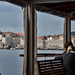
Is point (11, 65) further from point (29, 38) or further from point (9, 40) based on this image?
point (29, 38)

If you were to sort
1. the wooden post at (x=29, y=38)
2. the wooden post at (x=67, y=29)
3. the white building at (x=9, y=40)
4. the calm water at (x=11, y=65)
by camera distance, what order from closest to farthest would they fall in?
the wooden post at (x=29, y=38) → the wooden post at (x=67, y=29) → the calm water at (x=11, y=65) → the white building at (x=9, y=40)

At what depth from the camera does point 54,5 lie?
6324 mm

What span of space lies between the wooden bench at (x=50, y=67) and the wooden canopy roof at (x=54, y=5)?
1.91m

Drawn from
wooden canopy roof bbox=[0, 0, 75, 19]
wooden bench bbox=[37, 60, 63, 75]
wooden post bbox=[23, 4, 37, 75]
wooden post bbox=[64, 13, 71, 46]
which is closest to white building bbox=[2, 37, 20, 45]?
wooden post bbox=[64, 13, 71, 46]

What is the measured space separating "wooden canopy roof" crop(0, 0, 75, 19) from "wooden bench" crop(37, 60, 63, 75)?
6.28ft

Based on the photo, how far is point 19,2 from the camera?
5.28 m

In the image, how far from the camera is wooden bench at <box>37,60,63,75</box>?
3.66m

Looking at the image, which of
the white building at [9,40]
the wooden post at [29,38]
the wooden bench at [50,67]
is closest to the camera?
the wooden bench at [50,67]

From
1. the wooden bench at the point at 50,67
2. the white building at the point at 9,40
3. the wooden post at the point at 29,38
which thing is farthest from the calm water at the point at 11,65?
the wooden bench at the point at 50,67

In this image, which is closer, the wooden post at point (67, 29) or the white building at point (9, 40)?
the wooden post at point (67, 29)

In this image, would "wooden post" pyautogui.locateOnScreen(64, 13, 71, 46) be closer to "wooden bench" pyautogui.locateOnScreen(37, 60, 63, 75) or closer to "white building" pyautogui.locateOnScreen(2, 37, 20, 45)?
"wooden bench" pyautogui.locateOnScreen(37, 60, 63, 75)

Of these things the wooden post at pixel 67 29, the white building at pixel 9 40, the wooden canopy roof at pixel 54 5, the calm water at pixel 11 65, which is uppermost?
the wooden canopy roof at pixel 54 5

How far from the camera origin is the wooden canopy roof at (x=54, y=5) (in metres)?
5.43

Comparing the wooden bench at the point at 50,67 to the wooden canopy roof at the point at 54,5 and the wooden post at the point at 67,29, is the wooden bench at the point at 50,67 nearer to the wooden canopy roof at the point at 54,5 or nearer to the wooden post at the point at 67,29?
the wooden canopy roof at the point at 54,5
